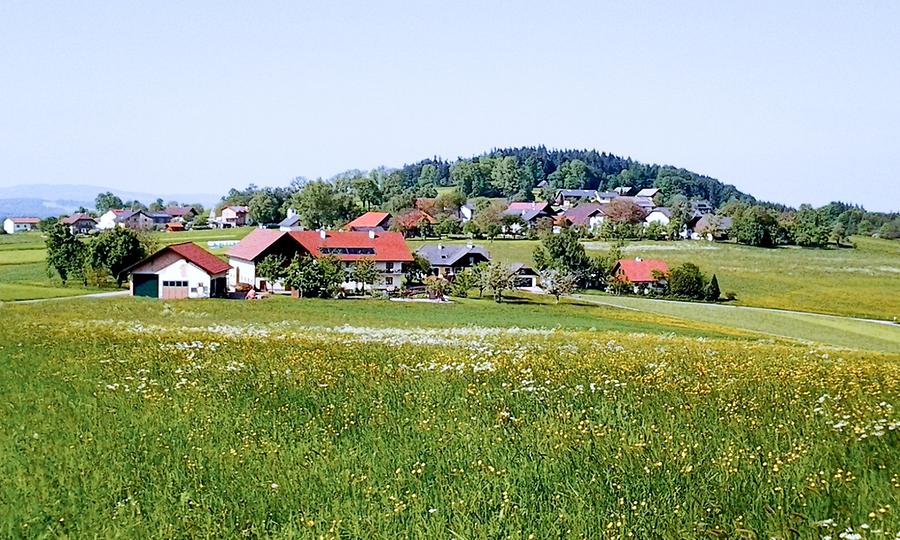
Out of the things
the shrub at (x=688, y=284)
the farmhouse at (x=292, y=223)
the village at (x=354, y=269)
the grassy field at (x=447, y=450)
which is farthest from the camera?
the farmhouse at (x=292, y=223)

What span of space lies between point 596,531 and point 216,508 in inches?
144

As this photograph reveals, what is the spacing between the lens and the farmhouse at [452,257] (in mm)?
113125

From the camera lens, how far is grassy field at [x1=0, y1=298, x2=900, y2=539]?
7.06 m

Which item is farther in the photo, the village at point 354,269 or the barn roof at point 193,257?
the village at point 354,269

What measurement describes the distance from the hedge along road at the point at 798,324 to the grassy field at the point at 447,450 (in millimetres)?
35207

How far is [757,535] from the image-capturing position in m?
6.48

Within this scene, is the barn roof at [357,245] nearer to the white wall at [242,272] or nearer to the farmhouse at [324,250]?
the farmhouse at [324,250]

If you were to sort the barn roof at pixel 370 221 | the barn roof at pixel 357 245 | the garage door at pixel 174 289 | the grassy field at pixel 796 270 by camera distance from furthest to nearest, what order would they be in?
the barn roof at pixel 370 221, the barn roof at pixel 357 245, the grassy field at pixel 796 270, the garage door at pixel 174 289

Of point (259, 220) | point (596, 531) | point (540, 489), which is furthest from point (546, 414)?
point (259, 220)

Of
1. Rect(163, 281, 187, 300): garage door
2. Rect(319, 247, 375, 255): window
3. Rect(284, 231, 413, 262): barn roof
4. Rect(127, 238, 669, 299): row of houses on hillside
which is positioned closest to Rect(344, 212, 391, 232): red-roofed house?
Rect(127, 238, 669, 299): row of houses on hillside

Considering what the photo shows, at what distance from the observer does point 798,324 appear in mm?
61406

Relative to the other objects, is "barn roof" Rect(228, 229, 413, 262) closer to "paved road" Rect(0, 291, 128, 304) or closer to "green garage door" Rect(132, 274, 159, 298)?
"green garage door" Rect(132, 274, 159, 298)

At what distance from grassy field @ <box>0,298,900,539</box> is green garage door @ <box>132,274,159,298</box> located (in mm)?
61351

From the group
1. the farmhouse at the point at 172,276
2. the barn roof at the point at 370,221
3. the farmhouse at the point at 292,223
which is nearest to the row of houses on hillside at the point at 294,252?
A: the farmhouse at the point at 172,276
